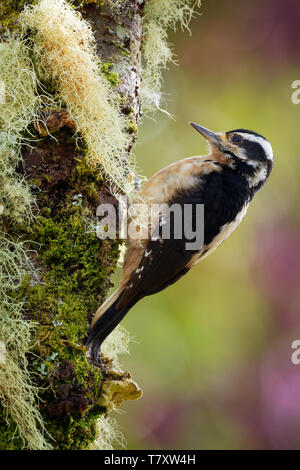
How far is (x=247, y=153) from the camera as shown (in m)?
2.38

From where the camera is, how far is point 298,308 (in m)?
3.22

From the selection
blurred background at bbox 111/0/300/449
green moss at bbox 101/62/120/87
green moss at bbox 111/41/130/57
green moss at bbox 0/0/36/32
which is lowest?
blurred background at bbox 111/0/300/449

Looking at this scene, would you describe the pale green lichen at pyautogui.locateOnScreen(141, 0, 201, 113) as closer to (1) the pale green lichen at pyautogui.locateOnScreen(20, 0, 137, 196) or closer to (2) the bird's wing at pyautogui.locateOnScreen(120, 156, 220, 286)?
(2) the bird's wing at pyautogui.locateOnScreen(120, 156, 220, 286)

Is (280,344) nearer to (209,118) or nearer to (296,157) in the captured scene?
(296,157)

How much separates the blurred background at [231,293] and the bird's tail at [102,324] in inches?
55.9

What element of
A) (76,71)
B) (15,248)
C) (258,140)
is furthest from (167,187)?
(15,248)

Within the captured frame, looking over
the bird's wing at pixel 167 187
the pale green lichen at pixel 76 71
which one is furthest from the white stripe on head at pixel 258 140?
the pale green lichen at pixel 76 71

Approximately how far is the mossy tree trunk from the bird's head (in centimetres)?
60

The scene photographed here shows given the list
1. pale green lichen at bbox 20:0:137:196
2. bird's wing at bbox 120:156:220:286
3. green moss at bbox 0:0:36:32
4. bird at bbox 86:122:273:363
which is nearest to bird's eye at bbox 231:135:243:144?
bird at bbox 86:122:273:363

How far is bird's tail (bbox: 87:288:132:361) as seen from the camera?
5.49 ft

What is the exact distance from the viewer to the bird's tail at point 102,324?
1.67 metres

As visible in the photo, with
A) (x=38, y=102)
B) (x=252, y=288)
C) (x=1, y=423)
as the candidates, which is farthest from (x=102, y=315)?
(x=252, y=288)

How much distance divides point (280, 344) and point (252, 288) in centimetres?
40

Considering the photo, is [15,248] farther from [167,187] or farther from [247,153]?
[247,153]
